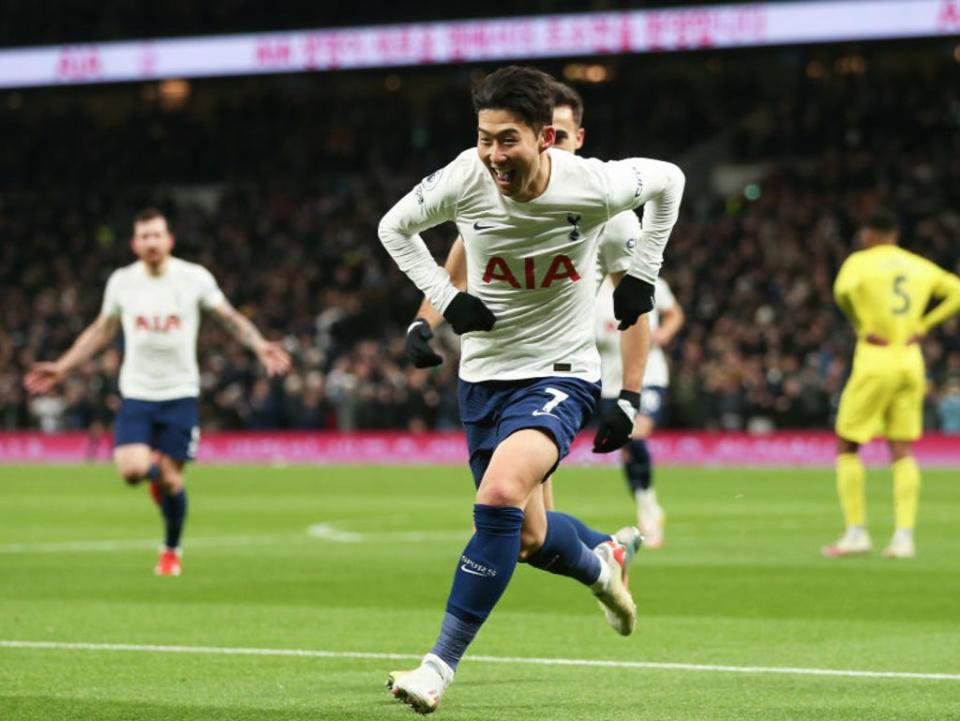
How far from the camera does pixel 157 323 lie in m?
12.8

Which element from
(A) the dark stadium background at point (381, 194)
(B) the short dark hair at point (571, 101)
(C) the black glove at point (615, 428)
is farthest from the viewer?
(A) the dark stadium background at point (381, 194)

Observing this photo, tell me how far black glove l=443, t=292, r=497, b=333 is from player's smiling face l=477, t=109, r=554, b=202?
1.36ft

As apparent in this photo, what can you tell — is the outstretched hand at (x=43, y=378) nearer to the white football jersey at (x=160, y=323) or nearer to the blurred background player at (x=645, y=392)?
the white football jersey at (x=160, y=323)

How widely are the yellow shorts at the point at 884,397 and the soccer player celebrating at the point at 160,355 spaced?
14.1 ft

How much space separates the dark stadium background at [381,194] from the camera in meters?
33.1

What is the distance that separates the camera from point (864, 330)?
13672 millimetres

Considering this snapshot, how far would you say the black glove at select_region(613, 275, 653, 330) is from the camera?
23.5 feet

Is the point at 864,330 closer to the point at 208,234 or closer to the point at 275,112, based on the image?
the point at 208,234

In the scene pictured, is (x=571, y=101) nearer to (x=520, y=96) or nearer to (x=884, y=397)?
(x=520, y=96)

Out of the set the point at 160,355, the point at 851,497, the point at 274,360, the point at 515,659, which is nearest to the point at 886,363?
the point at 851,497

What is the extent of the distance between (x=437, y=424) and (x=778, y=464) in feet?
20.7

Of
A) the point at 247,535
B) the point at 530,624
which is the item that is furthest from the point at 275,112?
the point at 530,624

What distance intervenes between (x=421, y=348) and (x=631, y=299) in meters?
0.84

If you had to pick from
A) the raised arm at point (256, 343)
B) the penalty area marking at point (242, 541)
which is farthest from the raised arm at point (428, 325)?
the penalty area marking at point (242, 541)
